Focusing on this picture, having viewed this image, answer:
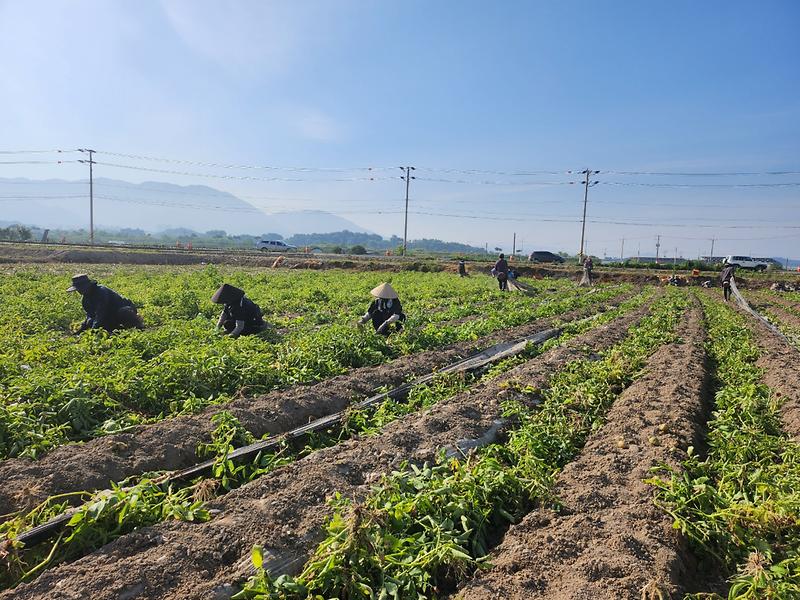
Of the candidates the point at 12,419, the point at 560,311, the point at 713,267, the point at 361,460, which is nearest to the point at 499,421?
the point at 361,460

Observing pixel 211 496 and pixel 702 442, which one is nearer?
pixel 211 496

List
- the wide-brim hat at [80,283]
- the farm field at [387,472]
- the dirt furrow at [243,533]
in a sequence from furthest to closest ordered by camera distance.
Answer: the wide-brim hat at [80,283], the farm field at [387,472], the dirt furrow at [243,533]

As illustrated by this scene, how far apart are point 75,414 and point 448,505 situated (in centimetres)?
404

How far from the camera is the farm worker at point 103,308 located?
861 centimetres

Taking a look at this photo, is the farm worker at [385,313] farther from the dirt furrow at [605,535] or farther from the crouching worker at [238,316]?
the dirt furrow at [605,535]

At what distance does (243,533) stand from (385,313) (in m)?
6.82

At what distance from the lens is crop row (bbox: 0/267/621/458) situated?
4934 millimetres

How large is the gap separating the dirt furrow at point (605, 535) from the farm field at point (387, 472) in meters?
0.02

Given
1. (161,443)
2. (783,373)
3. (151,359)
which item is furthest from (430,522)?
(783,373)

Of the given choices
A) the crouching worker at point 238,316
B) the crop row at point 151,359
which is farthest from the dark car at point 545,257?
the crouching worker at point 238,316

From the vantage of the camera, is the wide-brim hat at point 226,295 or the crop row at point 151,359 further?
the wide-brim hat at point 226,295

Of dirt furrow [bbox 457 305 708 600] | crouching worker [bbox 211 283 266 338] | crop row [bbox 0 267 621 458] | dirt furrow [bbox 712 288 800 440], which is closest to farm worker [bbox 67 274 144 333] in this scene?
crop row [bbox 0 267 621 458]

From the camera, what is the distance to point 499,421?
17.5ft

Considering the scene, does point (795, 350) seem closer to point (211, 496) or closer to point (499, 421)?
point (499, 421)
